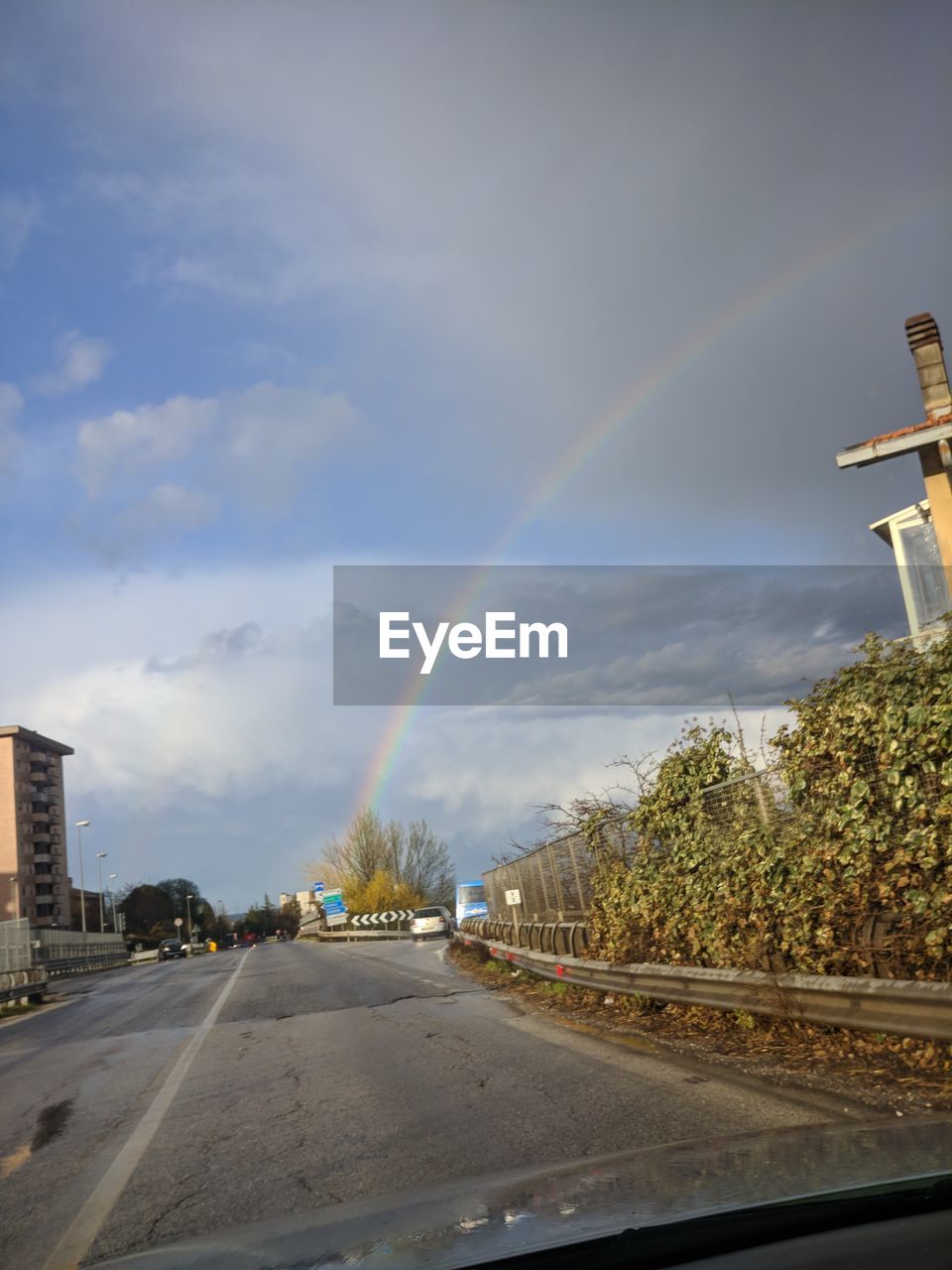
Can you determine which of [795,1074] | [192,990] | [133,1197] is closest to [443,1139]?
[133,1197]

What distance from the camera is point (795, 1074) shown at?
22.9 feet

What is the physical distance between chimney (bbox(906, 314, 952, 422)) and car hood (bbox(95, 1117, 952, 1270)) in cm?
1862

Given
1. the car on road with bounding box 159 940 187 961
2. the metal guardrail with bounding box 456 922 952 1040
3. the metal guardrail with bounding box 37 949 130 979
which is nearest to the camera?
the metal guardrail with bounding box 456 922 952 1040

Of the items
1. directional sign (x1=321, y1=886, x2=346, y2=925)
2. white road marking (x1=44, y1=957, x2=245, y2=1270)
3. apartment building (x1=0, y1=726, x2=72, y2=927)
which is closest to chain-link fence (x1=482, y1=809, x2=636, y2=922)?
white road marking (x1=44, y1=957, x2=245, y2=1270)

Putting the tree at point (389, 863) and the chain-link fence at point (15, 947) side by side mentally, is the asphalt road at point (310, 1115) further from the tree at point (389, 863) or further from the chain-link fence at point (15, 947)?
the tree at point (389, 863)

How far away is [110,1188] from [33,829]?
353ft

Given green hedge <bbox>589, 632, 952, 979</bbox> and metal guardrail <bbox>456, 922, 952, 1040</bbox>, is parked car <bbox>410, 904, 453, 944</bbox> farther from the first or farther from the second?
green hedge <bbox>589, 632, 952, 979</bbox>

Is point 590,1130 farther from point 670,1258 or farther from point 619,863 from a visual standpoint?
point 619,863

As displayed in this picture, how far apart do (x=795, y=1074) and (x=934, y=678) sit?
2886mm

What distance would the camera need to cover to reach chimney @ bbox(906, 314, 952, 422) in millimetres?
20328

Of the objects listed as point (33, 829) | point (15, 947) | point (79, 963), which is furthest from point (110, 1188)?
point (33, 829)

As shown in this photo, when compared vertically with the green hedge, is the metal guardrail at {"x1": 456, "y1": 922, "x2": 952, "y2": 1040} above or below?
below

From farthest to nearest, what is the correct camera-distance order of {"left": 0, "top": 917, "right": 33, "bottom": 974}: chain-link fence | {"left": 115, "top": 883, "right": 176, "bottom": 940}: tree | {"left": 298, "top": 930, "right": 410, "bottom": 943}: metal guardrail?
{"left": 115, "top": 883, "right": 176, "bottom": 940}: tree → {"left": 298, "top": 930, "right": 410, "bottom": 943}: metal guardrail → {"left": 0, "top": 917, "right": 33, "bottom": 974}: chain-link fence

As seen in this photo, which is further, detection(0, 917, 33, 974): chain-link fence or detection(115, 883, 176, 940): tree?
detection(115, 883, 176, 940): tree
